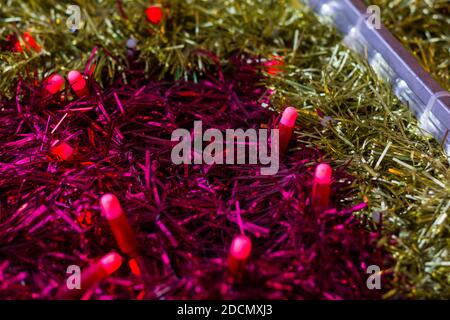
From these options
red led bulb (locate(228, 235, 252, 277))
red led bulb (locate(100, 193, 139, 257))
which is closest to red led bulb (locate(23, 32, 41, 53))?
red led bulb (locate(100, 193, 139, 257))

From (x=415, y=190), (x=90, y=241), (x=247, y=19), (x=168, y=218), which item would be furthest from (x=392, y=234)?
(x=247, y=19)

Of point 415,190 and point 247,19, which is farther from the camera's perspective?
point 247,19

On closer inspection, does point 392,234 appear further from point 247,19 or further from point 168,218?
point 247,19

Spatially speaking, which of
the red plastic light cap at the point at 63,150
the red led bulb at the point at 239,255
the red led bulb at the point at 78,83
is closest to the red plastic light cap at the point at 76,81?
the red led bulb at the point at 78,83

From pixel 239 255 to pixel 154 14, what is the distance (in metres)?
0.63

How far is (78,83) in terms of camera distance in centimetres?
90

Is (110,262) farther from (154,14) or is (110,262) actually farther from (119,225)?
(154,14)

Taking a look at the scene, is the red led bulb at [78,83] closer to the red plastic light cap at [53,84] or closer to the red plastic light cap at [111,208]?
the red plastic light cap at [53,84]

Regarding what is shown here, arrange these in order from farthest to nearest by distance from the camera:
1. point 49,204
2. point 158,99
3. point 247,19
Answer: point 247,19 < point 158,99 < point 49,204

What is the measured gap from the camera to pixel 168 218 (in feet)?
2.49

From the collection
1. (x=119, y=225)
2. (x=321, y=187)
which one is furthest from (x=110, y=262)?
(x=321, y=187)

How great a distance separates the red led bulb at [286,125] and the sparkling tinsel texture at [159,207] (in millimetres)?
34

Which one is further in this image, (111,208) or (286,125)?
(286,125)
